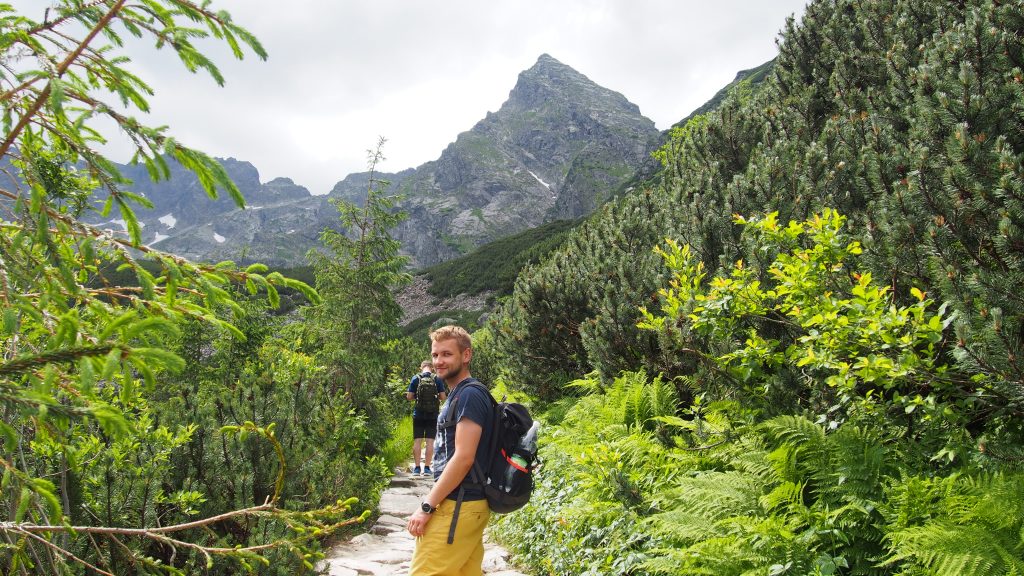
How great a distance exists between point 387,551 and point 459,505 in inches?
125

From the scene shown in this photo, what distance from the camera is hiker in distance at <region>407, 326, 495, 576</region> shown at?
10.2 feet

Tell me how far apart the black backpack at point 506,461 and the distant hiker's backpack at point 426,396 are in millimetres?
5558

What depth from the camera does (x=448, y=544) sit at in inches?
122

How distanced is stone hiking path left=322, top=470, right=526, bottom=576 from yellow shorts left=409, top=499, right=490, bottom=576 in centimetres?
174

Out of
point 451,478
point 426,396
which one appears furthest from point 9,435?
point 426,396

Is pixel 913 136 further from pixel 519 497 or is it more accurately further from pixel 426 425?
pixel 426 425

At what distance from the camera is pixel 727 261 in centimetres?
470

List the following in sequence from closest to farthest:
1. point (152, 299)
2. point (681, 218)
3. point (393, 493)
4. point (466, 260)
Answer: point (152, 299) < point (681, 218) < point (393, 493) < point (466, 260)

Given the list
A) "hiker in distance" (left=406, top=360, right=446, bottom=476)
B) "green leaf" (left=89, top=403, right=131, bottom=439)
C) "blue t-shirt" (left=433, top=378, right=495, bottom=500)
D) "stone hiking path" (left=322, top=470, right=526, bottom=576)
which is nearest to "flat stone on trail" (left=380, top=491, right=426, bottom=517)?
"stone hiking path" (left=322, top=470, right=526, bottom=576)

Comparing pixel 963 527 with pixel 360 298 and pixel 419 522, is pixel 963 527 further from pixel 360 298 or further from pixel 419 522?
pixel 360 298

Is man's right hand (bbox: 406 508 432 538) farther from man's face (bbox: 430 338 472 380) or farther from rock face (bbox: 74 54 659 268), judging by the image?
rock face (bbox: 74 54 659 268)

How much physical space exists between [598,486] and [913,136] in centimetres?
365

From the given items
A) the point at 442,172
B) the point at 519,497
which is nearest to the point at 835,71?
the point at 519,497

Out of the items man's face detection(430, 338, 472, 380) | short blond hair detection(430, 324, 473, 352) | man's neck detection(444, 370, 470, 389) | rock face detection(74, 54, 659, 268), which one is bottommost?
man's neck detection(444, 370, 470, 389)
